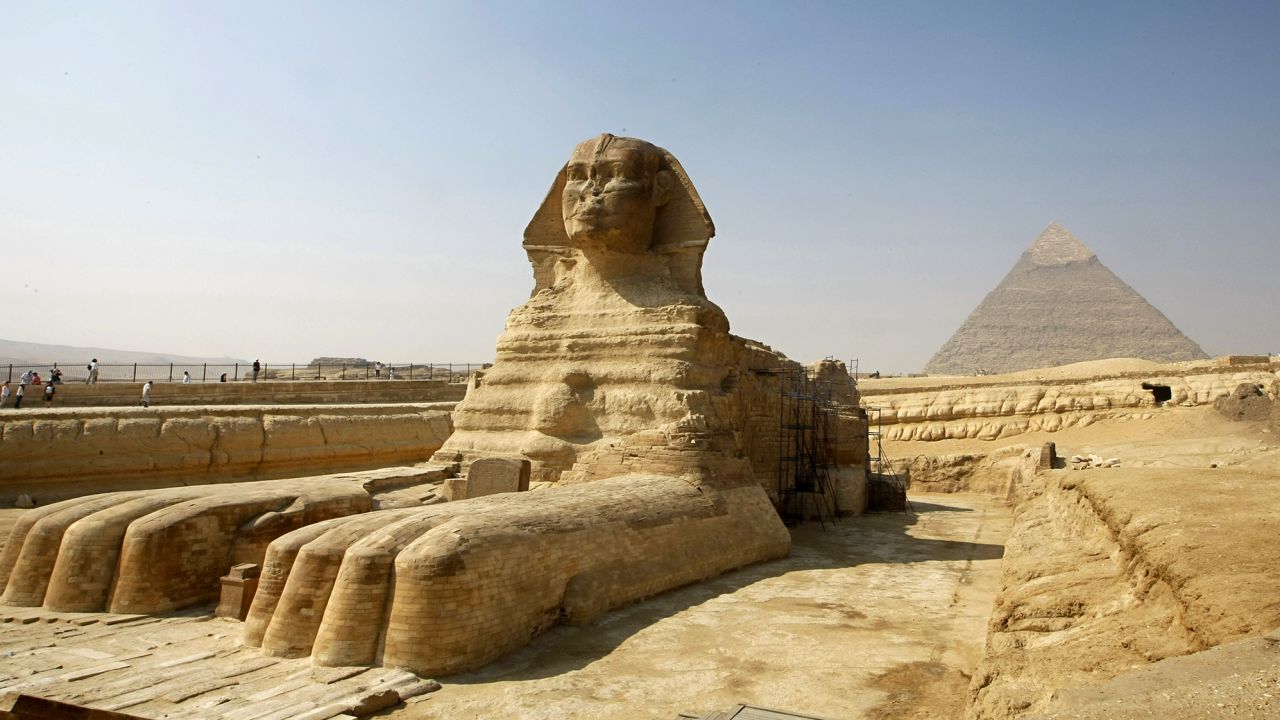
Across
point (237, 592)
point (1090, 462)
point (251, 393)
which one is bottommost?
point (237, 592)

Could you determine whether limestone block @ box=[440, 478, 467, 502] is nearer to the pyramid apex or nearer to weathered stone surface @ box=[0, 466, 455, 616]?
weathered stone surface @ box=[0, 466, 455, 616]

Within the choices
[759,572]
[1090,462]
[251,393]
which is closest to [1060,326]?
[1090,462]

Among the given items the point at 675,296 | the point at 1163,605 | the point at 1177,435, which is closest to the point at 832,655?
the point at 1163,605

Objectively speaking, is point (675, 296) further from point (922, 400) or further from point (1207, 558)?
point (922, 400)

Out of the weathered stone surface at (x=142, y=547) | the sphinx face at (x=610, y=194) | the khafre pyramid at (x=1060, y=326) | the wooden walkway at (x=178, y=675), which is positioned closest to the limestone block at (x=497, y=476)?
the weathered stone surface at (x=142, y=547)

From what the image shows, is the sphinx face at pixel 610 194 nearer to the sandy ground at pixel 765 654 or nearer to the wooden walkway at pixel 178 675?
the sandy ground at pixel 765 654

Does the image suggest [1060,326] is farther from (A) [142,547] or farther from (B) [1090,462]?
(A) [142,547]

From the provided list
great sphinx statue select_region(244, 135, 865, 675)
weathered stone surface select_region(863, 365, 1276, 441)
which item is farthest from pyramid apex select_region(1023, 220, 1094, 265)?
great sphinx statue select_region(244, 135, 865, 675)
